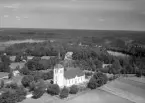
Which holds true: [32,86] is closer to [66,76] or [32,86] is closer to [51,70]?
[66,76]

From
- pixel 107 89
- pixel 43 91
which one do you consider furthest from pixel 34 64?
pixel 107 89

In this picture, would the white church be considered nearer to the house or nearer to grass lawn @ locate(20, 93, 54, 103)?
the house

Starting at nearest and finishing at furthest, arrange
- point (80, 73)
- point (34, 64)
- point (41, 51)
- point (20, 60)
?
point (80, 73)
point (34, 64)
point (20, 60)
point (41, 51)

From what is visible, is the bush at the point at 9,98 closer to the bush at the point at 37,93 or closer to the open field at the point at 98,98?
the bush at the point at 37,93

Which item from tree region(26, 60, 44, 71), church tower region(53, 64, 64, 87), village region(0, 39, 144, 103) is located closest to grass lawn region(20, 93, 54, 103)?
village region(0, 39, 144, 103)

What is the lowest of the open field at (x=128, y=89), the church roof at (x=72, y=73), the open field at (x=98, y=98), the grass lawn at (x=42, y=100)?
the grass lawn at (x=42, y=100)

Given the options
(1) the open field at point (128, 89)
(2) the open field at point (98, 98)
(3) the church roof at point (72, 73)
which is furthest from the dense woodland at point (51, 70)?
(3) the church roof at point (72, 73)

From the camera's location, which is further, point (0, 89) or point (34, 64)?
point (34, 64)

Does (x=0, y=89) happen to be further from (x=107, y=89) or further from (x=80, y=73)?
(x=107, y=89)
